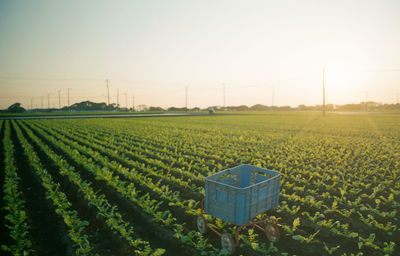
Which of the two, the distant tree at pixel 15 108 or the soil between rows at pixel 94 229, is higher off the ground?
the distant tree at pixel 15 108

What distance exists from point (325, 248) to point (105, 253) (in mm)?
3862

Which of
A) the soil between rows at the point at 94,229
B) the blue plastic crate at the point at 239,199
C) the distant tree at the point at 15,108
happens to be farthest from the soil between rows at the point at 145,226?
the distant tree at the point at 15,108

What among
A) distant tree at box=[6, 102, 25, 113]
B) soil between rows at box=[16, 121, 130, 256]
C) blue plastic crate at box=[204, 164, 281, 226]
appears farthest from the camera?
distant tree at box=[6, 102, 25, 113]

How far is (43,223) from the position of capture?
17.2ft

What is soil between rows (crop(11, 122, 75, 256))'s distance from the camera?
14.5 feet

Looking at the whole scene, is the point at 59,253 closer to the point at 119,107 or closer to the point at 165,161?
the point at 165,161

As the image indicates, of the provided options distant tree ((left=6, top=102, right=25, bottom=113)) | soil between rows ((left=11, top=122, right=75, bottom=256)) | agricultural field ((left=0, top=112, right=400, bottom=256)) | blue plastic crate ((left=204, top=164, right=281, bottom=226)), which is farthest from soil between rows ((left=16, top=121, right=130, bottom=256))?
distant tree ((left=6, top=102, right=25, bottom=113))

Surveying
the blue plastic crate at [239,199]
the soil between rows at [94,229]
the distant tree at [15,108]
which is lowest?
the soil between rows at [94,229]

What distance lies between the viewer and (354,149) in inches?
529

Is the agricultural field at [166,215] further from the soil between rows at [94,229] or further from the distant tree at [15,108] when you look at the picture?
the distant tree at [15,108]

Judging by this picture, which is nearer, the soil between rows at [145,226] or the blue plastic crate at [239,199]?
the blue plastic crate at [239,199]

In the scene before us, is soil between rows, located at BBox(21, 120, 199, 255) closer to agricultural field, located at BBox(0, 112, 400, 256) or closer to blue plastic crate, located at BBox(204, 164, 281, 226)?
agricultural field, located at BBox(0, 112, 400, 256)

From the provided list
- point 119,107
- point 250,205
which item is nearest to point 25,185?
point 250,205

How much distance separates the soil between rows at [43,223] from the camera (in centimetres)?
442
